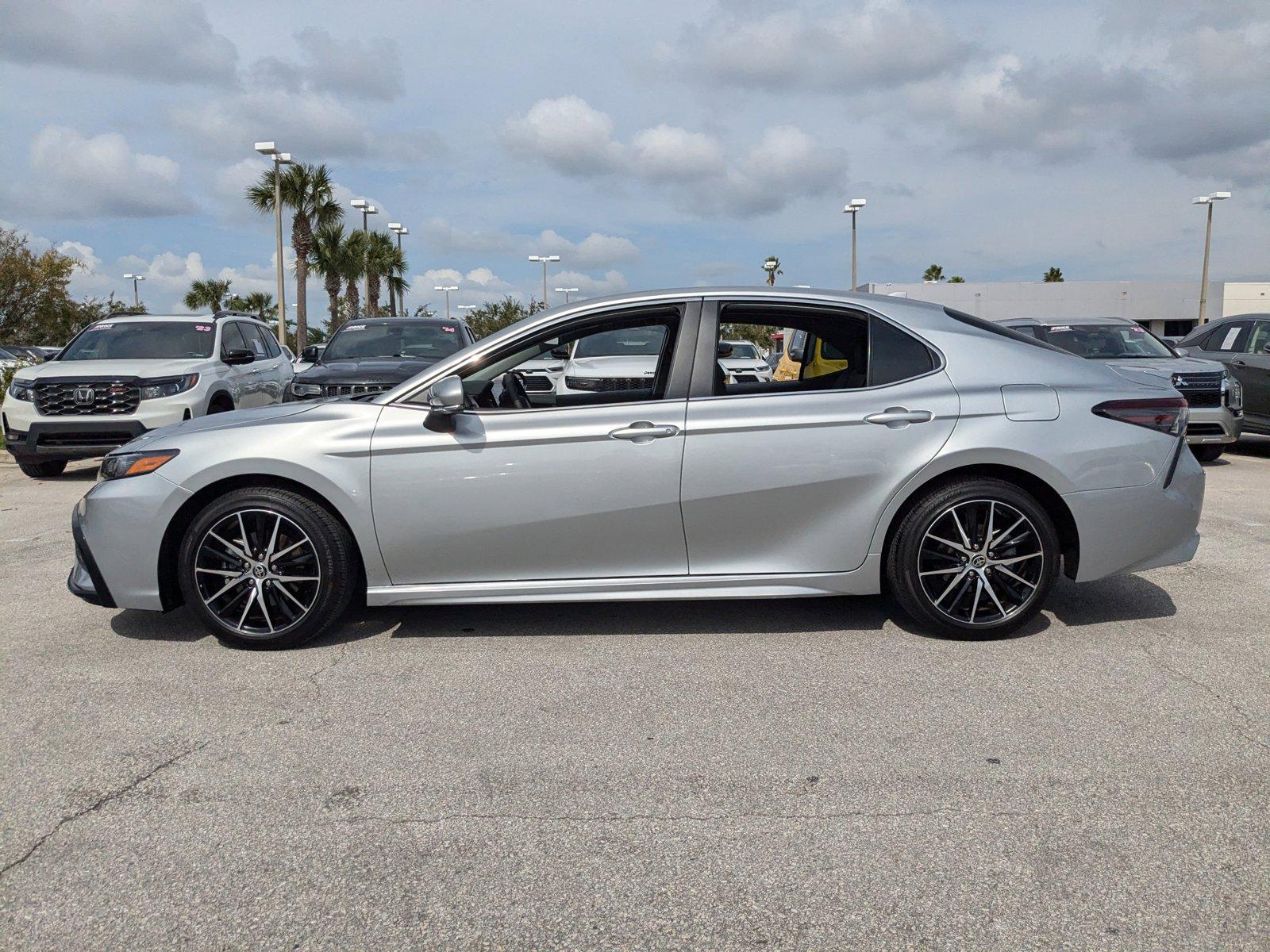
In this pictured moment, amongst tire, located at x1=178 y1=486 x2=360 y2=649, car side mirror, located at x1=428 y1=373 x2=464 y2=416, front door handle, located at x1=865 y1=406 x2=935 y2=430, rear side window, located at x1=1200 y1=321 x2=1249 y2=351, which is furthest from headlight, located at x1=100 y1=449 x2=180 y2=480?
rear side window, located at x1=1200 y1=321 x2=1249 y2=351

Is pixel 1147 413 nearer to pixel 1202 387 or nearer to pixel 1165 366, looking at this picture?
pixel 1202 387

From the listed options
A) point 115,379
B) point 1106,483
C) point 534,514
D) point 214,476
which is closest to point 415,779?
point 534,514

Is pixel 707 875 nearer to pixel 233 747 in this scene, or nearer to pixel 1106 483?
pixel 233 747

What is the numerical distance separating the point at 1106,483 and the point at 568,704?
2.62 meters

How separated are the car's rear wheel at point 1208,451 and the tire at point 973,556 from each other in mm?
8101

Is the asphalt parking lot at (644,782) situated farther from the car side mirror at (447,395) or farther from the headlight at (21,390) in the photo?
the headlight at (21,390)

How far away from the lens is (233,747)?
A: 3.80 metres

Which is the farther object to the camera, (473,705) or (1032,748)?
(473,705)

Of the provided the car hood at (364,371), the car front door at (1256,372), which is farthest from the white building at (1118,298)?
the car hood at (364,371)

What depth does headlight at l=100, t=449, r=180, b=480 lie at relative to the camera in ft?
16.1

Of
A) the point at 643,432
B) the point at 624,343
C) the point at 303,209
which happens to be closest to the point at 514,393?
the point at 643,432

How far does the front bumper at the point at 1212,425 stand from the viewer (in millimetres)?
11188

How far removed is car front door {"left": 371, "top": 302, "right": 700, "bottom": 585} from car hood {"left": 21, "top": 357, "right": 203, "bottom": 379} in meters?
7.34

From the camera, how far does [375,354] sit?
12508 mm
